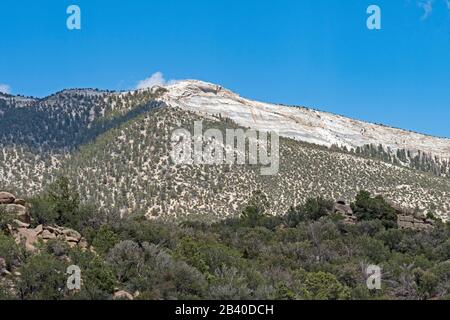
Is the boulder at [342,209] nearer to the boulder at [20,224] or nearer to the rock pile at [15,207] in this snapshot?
the rock pile at [15,207]

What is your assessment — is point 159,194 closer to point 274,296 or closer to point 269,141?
point 269,141

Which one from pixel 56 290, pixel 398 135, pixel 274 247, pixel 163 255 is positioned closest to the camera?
pixel 56 290

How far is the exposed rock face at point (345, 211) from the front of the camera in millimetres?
69869

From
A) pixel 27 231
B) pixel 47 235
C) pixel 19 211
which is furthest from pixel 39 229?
pixel 19 211

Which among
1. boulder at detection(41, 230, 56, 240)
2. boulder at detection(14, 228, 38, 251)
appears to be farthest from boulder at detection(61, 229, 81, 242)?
boulder at detection(14, 228, 38, 251)

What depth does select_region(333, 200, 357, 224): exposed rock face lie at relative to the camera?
69.9 m

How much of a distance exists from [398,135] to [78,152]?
98644 mm

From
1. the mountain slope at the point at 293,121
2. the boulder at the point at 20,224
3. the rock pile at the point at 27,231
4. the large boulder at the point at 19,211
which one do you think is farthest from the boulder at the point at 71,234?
the mountain slope at the point at 293,121

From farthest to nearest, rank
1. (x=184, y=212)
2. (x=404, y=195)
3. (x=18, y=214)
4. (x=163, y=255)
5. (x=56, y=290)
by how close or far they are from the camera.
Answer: (x=404, y=195)
(x=184, y=212)
(x=18, y=214)
(x=163, y=255)
(x=56, y=290)

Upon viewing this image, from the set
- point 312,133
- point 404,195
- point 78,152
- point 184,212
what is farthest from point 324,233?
point 312,133

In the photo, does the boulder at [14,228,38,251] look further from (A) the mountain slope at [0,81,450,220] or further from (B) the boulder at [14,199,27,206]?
(A) the mountain slope at [0,81,450,220]

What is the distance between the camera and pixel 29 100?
158m

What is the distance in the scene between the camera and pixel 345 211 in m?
72.6

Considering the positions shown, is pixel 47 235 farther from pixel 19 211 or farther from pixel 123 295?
pixel 123 295
